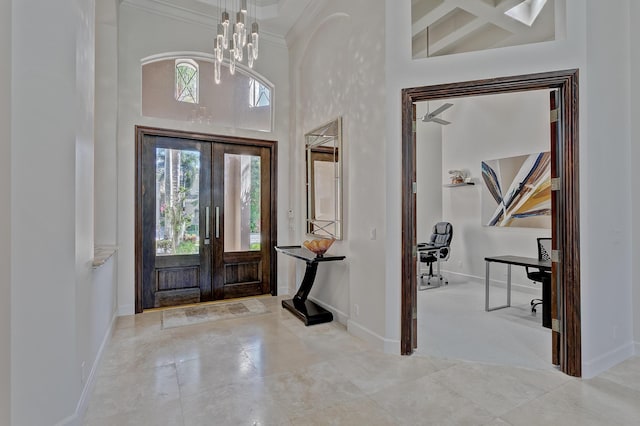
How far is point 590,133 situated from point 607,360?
1.86m

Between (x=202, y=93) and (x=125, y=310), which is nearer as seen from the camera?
(x=125, y=310)

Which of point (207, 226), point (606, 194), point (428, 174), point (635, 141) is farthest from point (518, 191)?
point (207, 226)

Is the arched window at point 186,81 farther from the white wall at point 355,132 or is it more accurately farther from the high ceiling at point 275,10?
the white wall at point 355,132

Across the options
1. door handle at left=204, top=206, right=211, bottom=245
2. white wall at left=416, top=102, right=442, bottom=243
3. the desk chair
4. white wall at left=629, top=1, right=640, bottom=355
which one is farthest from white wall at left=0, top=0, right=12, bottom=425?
white wall at left=416, top=102, right=442, bottom=243

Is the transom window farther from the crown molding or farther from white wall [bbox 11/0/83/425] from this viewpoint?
white wall [bbox 11/0/83/425]

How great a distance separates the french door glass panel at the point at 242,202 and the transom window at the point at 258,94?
2.72 feet

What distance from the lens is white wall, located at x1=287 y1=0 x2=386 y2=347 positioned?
3.20 meters

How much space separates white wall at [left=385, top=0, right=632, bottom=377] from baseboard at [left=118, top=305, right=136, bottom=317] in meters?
3.16

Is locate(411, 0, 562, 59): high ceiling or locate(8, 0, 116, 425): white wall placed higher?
locate(411, 0, 562, 59): high ceiling

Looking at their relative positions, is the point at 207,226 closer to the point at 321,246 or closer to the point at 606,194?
the point at 321,246

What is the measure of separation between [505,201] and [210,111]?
484 centimetres

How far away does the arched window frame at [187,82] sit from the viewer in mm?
4586

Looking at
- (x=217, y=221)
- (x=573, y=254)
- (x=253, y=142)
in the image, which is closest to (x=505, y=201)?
(x=573, y=254)

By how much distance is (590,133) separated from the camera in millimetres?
2641
